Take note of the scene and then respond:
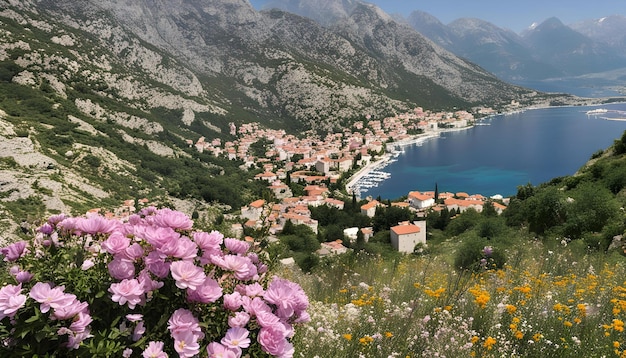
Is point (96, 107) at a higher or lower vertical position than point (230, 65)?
lower

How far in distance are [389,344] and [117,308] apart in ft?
7.42

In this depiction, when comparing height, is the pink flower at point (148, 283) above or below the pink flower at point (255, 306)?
above

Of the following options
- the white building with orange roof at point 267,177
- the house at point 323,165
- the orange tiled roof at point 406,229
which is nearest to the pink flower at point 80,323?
the orange tiled roof at point 406,229

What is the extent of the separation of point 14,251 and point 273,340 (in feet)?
5.22

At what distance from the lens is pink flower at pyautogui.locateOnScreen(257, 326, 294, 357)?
5.68ft

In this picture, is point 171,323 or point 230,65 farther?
point 230,65

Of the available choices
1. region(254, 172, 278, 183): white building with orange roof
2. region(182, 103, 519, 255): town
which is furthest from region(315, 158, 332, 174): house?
region(254, 172, 278, 183): white building with orange roof

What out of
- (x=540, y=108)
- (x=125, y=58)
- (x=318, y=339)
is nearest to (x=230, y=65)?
(x=125, y=58)

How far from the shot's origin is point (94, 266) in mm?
1963

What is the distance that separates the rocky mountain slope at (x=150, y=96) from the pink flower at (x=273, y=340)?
5.75 ft

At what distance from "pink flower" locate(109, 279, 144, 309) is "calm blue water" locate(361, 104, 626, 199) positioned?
68.5 metres

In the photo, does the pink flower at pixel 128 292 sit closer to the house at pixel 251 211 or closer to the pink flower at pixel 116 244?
the pink flower at pixel 116 244

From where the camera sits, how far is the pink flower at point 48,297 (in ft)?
5.14

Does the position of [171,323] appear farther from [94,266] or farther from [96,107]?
[96,107]
